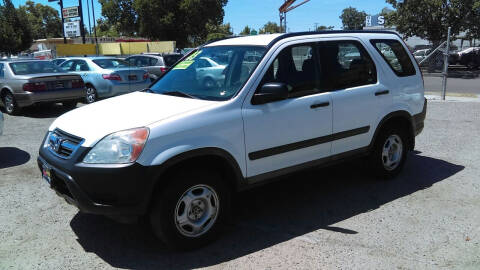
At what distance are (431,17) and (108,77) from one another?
21.1m

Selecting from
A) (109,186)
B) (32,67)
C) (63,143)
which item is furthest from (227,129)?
(32,67)

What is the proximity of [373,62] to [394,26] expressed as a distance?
2566cm

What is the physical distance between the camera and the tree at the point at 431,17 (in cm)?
2464

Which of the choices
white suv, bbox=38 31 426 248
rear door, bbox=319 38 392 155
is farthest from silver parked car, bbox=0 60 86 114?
rear door, bbox=319 38 392 155

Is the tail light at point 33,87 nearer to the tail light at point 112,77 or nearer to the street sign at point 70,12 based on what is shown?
the tail light at point 112,77

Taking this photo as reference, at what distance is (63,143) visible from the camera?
3574mm

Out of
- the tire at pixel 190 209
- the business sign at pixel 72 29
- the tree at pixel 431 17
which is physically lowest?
the tire at pixel 190 209

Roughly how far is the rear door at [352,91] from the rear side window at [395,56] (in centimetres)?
29

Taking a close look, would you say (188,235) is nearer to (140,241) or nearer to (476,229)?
(140,241)

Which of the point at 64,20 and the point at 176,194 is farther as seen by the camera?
the point at 64,20

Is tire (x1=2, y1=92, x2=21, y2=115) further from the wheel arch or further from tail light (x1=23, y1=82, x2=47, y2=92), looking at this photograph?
the wheel arch

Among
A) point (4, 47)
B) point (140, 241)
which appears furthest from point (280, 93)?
point (4, 47)

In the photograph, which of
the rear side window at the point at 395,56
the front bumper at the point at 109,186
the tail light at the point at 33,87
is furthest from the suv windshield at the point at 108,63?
the front bumper at the point at 109,186

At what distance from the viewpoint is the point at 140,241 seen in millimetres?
3834
